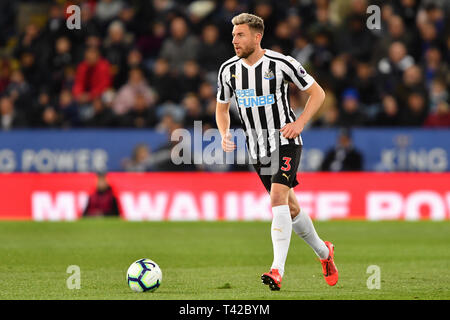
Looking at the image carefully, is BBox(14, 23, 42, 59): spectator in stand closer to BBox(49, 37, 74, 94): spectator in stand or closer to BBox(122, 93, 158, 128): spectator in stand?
BBox(49, 37, 74, 94): spectator in stand

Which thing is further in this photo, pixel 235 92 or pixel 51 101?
pixel 51 101

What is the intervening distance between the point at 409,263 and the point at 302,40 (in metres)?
8.96

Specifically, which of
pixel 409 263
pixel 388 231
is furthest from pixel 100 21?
pixel 409 263

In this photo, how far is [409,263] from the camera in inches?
419

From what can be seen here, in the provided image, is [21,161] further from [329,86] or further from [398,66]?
[398,66]

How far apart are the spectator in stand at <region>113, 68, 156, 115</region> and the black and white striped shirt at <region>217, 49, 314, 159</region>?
1056cm

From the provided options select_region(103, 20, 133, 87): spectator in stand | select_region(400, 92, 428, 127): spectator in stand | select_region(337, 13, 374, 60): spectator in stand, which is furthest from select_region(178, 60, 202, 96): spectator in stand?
select_region(400, 92, 428, 127): spectator in stand

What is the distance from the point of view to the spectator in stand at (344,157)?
17.3m

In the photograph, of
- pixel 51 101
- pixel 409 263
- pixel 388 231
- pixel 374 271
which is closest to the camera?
pixel 374 271

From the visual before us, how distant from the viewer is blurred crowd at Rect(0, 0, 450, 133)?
18250mm

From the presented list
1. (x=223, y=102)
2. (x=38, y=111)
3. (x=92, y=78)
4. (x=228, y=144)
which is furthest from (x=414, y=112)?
(x=228, y=144)

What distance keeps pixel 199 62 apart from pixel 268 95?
11006mm

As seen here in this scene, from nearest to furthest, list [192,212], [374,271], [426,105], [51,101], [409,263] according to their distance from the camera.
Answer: [374,271], [409,263], [192,212], [426,105], [51,101]

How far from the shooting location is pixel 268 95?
8.45m
